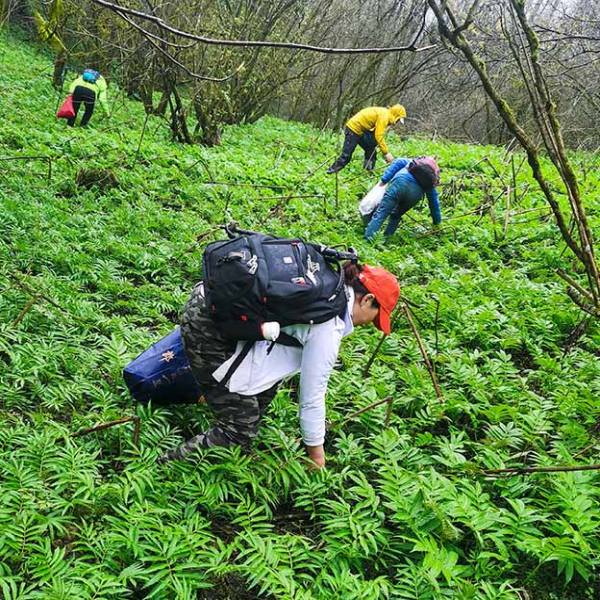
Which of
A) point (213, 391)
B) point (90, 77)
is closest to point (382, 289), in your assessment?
point (213, 391)

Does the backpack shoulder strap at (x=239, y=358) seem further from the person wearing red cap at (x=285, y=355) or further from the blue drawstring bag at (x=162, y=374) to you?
the blue drawstring bag at (x=162, y=374)

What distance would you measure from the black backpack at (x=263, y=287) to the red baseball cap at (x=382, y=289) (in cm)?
16

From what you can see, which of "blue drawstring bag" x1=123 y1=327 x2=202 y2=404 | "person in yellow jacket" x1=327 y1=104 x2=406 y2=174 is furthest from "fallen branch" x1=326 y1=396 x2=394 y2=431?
"person in yellow jacket" x1=327 y1=104 x2=406 y2=174

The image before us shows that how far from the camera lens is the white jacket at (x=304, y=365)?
9.93 ft

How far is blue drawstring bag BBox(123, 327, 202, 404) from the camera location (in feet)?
12.0

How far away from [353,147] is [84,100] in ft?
16.9

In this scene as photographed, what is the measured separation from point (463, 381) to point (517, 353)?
3.39 feet

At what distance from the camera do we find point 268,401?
3459 mm

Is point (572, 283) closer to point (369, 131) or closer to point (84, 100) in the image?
point (369, 131)

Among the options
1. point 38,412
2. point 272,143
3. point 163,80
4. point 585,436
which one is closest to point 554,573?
point 585,436

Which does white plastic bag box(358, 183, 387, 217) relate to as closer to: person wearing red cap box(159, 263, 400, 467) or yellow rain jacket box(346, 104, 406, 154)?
yellow rain jacket box(346, 104, 406, 154)

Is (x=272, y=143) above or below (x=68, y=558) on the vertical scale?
below

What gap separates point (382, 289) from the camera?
122 inches

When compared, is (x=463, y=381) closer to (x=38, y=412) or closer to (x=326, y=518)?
(x=326, y=518)
